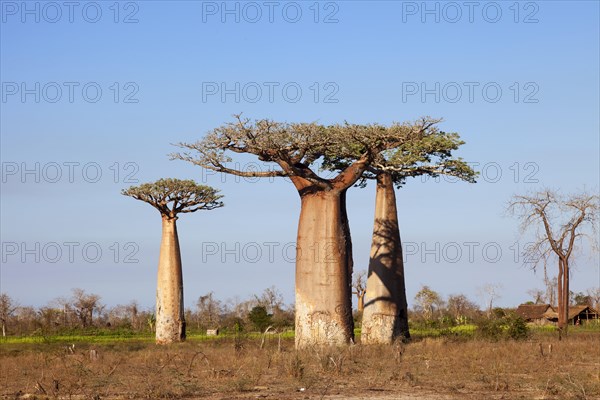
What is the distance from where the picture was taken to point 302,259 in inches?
723

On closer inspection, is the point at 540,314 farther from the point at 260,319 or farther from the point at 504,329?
the point at 504,329

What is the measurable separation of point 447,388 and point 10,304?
136ft

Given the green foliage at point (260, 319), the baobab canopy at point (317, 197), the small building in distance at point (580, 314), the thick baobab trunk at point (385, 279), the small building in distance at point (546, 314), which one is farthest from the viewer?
the small building in distance at point (580, 314)

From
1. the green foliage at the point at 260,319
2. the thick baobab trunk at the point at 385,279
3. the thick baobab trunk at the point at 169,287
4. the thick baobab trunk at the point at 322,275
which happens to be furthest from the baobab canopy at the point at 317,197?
the green foliage at the point at 260,319

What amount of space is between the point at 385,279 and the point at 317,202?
181 inches

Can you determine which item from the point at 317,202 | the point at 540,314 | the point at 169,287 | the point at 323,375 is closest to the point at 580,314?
the point at 540,314

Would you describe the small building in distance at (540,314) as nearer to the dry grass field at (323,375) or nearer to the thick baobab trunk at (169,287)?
the thick baobab trunk at (169,287)

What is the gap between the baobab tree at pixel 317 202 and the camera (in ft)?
59.2

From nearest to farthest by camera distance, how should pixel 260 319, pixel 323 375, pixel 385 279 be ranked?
pixel 323 375 < pixel 385 279 < pixel 260 319

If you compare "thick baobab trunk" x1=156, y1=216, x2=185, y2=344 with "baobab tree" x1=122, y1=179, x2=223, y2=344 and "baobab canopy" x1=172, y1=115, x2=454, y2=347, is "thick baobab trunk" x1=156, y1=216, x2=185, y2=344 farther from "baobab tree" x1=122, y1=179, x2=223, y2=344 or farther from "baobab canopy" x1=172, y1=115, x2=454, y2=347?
"baobab canopy" x1=172, y1=115, x2=454, y2=347

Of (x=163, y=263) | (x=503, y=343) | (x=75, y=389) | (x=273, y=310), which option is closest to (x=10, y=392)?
(x=75, y=389)

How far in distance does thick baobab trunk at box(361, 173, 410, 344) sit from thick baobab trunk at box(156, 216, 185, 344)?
6.59 metres

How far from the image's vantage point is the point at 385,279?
2234 cm

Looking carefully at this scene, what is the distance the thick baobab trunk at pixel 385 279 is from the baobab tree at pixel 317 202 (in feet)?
11.6
